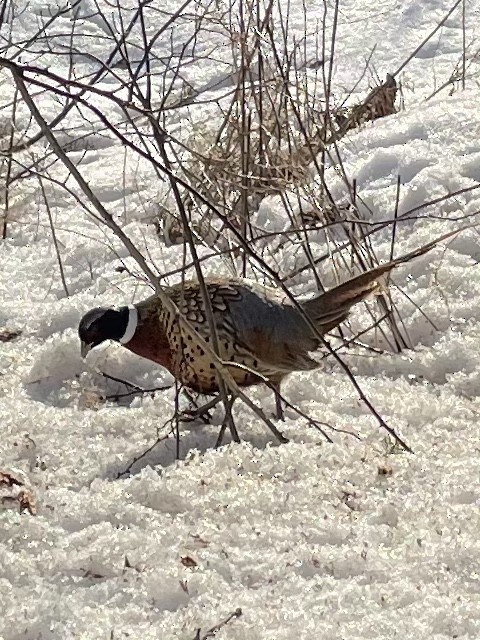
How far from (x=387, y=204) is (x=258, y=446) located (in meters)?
2.05

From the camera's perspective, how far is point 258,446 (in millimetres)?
3205

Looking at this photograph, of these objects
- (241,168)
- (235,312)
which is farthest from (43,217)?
(235,312)

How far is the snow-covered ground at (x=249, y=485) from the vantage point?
224 cm

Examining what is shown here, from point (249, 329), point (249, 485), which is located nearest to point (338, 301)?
point (249, 329)

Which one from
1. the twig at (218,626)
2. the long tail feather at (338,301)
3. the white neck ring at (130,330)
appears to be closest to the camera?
the twig at (218,626)

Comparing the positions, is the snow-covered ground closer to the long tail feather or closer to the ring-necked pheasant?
the ring-necked pheasant

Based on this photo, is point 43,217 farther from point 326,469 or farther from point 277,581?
point 277,581

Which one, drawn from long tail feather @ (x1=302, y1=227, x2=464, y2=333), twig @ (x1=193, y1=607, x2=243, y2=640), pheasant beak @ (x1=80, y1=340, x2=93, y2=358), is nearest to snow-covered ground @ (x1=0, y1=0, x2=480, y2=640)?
twig @ (x1=193, y1=607, x2=243, y2=640)

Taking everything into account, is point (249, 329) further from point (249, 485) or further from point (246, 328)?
point (249, 485)

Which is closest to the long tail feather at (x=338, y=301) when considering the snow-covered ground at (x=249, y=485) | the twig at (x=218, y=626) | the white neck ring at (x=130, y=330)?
the snow-covered ground at (x=249, y=485)

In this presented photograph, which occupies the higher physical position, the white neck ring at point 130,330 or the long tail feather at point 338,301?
the white neck ring at point 130,330

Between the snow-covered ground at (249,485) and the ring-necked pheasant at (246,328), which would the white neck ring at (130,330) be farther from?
the snow-covered ground at (249,485)

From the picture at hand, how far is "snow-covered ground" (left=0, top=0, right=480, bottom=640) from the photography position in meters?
2.24

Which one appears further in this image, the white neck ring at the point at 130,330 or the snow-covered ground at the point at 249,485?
the white neck ring at the point at 130,330
